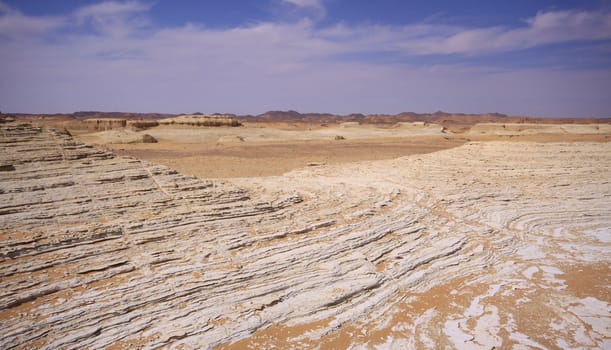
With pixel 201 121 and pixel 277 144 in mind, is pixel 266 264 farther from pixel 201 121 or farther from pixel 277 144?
pixel 201 121

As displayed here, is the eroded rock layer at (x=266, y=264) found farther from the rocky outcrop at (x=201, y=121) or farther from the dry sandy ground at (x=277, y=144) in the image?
Result: the rocky outcrop at (x=201, y=121)

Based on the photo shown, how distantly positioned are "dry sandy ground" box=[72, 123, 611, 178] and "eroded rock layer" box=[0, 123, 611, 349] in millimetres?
7633

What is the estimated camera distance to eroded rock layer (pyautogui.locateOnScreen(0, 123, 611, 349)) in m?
4.89

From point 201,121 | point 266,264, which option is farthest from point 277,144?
point 266,264

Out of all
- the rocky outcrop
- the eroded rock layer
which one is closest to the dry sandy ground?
the rocky outcrop

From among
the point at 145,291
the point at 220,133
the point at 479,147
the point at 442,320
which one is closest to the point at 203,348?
the point at 145,291

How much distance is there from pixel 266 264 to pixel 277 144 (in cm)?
2858

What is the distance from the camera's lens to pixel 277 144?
113 feet

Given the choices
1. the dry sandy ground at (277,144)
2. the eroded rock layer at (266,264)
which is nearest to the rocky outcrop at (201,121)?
the dry sandy ground at (277,144)

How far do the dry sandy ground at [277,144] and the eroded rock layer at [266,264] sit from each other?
7.63m

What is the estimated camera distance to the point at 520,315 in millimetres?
5785

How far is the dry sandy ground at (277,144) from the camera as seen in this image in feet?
64.6

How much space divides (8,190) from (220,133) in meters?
36.9

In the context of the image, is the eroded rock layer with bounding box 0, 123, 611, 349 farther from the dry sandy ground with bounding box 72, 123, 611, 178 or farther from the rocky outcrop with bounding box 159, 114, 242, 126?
the rocky outcrop with bounding box 159, 114, 242, 126
